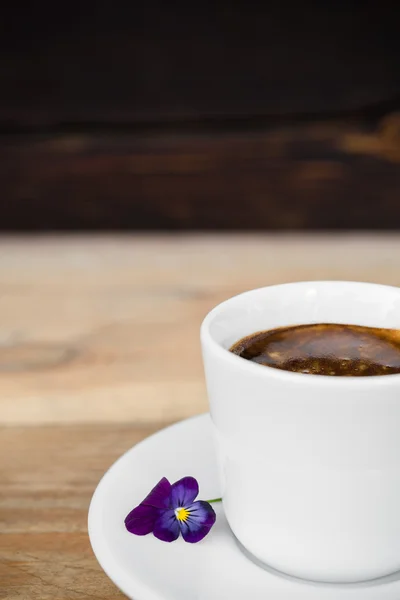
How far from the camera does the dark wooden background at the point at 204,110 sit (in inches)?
101

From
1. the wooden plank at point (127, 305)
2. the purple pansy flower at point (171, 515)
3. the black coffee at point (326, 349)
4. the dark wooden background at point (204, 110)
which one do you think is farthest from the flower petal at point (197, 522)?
the dark wooden background at point (204, 110)

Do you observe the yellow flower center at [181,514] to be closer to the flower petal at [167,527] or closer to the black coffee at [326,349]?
the flower petal at [167,527]

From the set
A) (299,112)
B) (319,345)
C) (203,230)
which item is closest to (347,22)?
(299,112)

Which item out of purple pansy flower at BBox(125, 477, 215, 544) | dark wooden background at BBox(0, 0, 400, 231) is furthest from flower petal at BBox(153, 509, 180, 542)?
dark wooden background at BBox(0, 0, 400, 231)

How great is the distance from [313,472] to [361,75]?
2280 millimetres

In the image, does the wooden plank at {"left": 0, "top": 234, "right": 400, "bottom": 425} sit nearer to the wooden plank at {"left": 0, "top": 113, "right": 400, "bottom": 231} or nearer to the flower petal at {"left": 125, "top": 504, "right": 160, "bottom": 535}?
the wooden plank at {"left": 0, "top": 113, "right": 400, "bottom": 231}

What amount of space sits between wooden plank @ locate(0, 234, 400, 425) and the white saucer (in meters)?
0.32

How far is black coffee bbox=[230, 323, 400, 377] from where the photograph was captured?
71 cm

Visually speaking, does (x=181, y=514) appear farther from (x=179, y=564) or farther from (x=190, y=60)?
(x=190, y=60)

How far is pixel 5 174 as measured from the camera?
269 cm

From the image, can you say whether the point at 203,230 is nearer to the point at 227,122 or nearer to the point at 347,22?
the point at 227,122

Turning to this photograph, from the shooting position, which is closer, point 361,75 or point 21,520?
point 21,520

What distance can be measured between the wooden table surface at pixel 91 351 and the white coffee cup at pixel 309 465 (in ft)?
0.56

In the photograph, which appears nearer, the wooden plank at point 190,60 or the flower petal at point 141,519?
the flower petal at point 141,519
